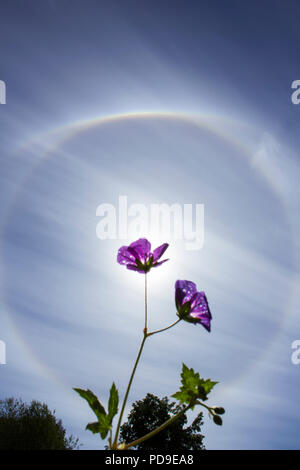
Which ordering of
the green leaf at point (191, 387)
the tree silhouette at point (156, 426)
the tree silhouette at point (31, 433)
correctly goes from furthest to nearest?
1. the tree silhouette at point (156, 426)
2. the tree silhouette at point (31, 433)
3. the green leaf at point (191, 387)

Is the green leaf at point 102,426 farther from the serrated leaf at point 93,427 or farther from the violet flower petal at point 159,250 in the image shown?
the violet flower petal at point 159,250

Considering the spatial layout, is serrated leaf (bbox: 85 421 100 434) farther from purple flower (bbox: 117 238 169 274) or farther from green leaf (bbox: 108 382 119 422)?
purple flower (bbox: 117 238 169 274)

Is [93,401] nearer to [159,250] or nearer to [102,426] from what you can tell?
[102,426]

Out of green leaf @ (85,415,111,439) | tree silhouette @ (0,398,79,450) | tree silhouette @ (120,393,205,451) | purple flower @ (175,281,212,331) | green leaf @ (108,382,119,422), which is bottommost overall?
tree silhouette @ (120,393,205,451)

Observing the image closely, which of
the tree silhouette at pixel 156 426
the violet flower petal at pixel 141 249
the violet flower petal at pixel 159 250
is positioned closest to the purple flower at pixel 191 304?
the violet flower petal at pixel 159 250

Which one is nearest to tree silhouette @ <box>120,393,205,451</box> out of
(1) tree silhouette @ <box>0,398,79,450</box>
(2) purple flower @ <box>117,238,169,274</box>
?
(1) tree silhouette @ <box>0,398,79,450</box>
